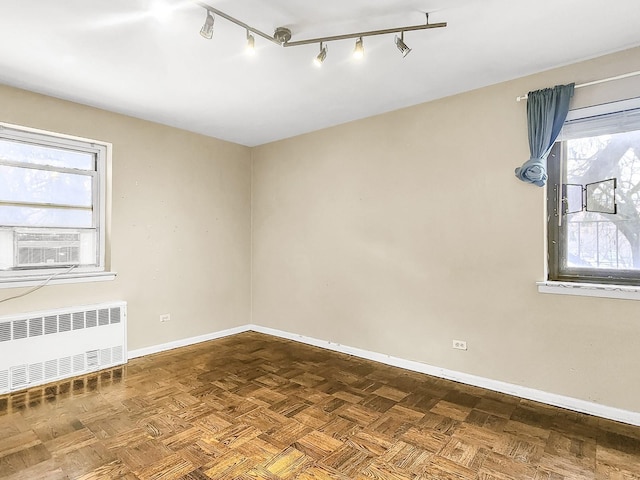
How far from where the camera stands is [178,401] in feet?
9.38

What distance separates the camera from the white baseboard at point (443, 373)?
2.58 m

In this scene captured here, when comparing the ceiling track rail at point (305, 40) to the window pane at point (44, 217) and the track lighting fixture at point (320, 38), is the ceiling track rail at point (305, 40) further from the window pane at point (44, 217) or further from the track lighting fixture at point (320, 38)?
the window pane at point (44, 217)

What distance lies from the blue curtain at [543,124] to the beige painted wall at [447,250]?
3.6 inches

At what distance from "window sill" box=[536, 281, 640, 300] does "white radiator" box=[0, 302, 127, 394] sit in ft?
12.9

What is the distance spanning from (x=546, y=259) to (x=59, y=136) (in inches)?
178

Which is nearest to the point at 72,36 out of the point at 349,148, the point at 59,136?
the point at 59,136

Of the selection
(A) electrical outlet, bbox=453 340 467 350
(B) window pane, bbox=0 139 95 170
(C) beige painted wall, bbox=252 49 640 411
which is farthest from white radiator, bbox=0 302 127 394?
(A) electrical outlet, bbox=453 340 467 350

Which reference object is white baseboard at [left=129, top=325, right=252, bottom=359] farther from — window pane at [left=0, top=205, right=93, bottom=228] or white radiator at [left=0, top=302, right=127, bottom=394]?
window pane at [left=0, top=205, right=93, bottom=228]

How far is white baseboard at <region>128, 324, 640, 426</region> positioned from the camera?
2581 millimetres

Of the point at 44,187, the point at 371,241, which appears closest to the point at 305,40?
the point at 371,241

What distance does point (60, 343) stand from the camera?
3334mm

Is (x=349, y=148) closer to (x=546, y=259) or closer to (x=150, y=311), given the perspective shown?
(x=546, y=259)

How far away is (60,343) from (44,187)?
1481mm

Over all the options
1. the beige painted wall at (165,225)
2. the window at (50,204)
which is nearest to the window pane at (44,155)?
the window at (50,204)
